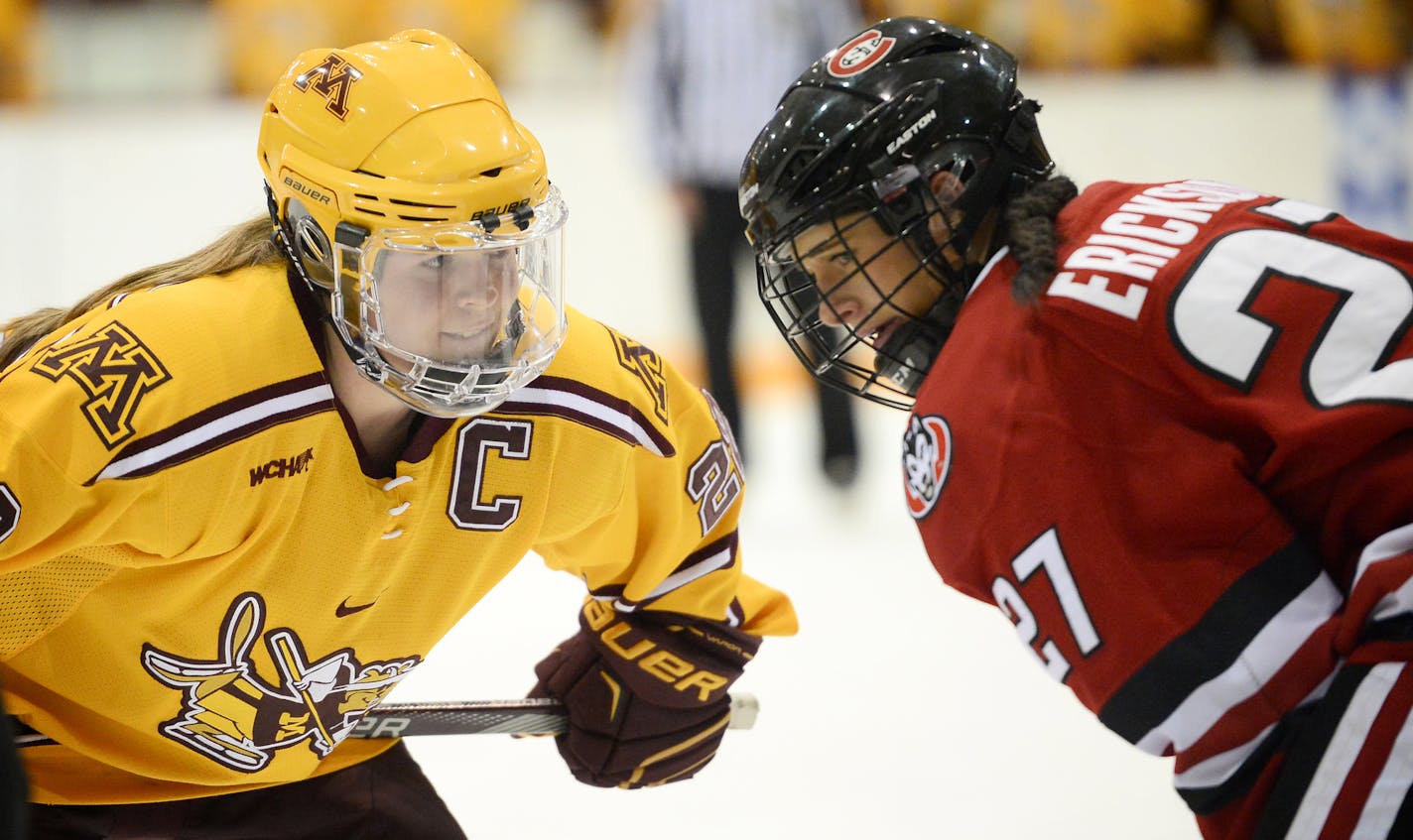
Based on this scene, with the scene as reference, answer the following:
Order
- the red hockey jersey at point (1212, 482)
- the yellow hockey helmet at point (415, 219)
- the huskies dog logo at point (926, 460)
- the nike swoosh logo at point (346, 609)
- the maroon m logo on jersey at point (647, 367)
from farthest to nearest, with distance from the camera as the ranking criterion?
the maroon m logo on jersey at point (647, 367) → the nike swoosh logo at point (346, 609) → the yellow hockey helmet at point (415, 219) → the huskies dog logo at point (926, 460) → the red hockey jersey at point (1212, 482)

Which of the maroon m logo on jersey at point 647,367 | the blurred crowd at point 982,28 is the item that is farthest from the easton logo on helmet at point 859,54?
the blurred crowd at point 982,28

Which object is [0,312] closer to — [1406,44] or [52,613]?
[52,613]

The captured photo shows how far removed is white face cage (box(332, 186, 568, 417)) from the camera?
5.15ft

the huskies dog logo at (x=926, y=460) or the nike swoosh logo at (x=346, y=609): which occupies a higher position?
the huskies dog logo at (x=926, y=460)

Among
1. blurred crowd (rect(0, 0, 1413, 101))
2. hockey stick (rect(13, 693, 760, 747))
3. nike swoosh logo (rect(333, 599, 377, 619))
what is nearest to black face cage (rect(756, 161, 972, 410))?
nike swoosh logo (rect(333, 599, 377, 619))

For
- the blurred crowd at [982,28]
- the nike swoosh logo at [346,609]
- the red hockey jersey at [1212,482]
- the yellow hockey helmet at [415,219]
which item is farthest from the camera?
the blurred crowd at [982,28]

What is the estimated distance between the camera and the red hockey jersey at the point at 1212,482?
122cm

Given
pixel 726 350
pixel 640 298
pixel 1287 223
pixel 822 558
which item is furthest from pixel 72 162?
pixel 1287 223

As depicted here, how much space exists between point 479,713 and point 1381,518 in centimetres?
123

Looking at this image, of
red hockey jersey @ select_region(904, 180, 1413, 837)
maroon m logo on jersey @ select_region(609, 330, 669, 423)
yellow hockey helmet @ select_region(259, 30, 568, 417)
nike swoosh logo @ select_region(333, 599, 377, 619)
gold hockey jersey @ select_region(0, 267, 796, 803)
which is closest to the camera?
red hockey jersey @ select_region(904, 180, 1413, 837)

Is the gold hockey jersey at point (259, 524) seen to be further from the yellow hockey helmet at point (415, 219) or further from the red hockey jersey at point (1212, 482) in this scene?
the red hockey jersey at point (1212, 482)

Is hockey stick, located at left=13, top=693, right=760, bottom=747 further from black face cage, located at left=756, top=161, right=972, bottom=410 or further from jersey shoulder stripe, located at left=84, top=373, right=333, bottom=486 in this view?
black face cage, located at left=756, top=161, right=972, bottom=410

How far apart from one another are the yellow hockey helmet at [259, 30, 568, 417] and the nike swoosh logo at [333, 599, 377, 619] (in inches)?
10.8

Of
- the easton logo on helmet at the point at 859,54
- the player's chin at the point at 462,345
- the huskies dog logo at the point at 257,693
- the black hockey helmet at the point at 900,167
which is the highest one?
the easton logo on helmet at the point at 859,54
